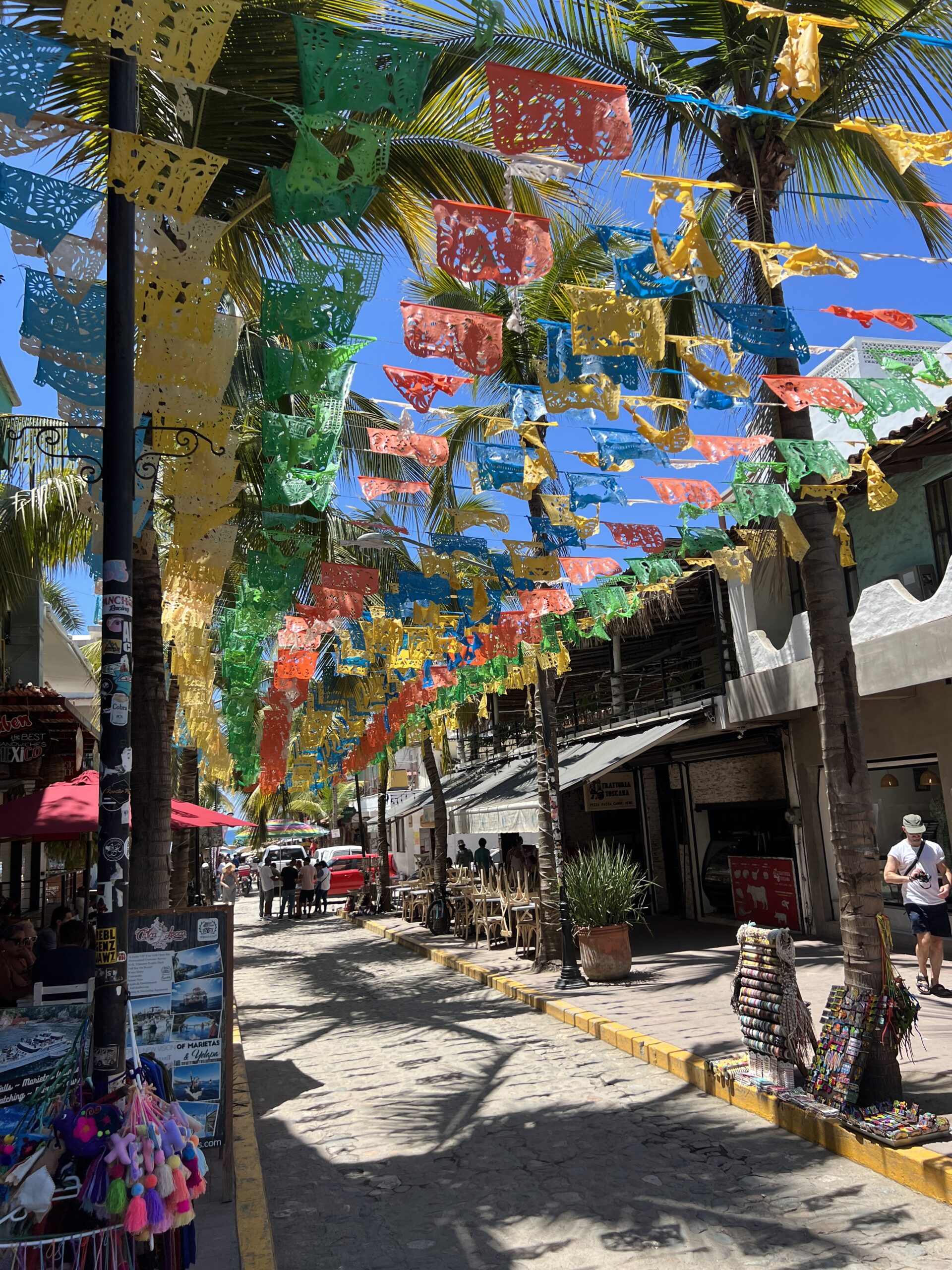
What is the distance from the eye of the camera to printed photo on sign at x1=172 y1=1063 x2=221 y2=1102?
591 cm

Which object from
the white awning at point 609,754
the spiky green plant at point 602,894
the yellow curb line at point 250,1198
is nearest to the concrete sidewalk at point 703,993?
the spiky green plant at point 602,894

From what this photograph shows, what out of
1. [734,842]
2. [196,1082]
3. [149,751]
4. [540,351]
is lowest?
[196,1082]

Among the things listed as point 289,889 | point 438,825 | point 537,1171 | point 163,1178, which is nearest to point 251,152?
point 163,1178

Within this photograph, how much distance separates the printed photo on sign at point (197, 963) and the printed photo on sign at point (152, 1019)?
18cm

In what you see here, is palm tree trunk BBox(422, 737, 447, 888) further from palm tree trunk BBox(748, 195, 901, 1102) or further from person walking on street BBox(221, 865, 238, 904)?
palm tree trunk BBox(748, 195, 901, 1102)

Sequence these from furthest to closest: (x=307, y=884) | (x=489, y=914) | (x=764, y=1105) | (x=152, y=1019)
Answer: (x=307, y=884)
(x=489, y=914)
(x=764, y=1105)
(x=152, y=1019)

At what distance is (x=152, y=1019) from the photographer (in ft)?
19.2

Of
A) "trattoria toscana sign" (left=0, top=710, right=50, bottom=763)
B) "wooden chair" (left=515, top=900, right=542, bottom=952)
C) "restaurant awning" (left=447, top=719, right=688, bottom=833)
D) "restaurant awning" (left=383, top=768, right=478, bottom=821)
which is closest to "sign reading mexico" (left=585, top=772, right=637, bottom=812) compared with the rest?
"restaurant awning" (left=447, top=719, right=688, bottom=833)

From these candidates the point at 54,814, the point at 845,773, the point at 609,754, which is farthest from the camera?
the point at 609,754

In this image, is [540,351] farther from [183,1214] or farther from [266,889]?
[266,889]

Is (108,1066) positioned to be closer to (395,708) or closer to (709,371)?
(709,371)

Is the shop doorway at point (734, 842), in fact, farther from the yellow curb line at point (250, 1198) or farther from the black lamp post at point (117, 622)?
the black lamp post at point (117, 622)

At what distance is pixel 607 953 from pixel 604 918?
44cm

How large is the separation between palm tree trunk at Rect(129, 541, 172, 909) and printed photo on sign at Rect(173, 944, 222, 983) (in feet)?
4.30
